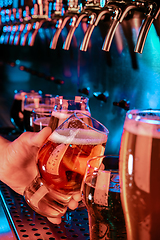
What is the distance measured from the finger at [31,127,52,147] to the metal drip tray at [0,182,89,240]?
0.73 feet

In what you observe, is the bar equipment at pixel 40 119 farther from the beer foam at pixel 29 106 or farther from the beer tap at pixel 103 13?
the beer tap at pixel 103 13

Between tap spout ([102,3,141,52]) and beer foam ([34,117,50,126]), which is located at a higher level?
tap spout ([102,3,141,52])

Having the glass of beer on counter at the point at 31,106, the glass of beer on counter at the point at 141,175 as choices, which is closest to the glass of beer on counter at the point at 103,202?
the glass of beer on counter at the point at 141,175

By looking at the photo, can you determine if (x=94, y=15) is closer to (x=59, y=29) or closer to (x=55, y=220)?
(x=59, y=29)

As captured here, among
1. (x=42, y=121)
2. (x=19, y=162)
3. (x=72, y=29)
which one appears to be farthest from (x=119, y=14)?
(x=19, y=162)

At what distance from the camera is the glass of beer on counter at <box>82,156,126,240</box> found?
0.58m

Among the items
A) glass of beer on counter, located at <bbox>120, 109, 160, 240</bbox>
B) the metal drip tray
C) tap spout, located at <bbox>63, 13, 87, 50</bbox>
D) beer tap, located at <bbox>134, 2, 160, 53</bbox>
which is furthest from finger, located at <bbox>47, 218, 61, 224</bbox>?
tap spout, located at <bbox>63, 13, 87, 50</bbox>

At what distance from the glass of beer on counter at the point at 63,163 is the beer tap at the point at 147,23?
0.32 metres

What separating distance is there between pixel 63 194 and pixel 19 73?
77.6 inches

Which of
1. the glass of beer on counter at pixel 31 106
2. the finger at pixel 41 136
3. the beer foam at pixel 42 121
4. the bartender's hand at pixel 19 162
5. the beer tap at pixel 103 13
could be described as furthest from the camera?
the glass of beer on counter at pixel 31 106

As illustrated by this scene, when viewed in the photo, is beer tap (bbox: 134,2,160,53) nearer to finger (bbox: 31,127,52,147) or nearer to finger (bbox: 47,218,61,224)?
finger (bbox: 31,127,52,147)

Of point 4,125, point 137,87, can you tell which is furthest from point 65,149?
point 4,125

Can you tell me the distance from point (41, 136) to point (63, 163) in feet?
0.50

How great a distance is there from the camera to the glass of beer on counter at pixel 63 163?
2.50 feet
